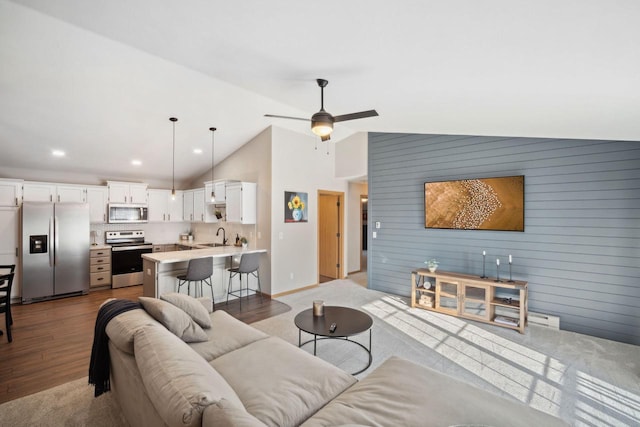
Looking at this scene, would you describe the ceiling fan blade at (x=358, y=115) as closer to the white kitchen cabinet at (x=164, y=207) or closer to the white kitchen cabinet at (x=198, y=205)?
the white kitchen cabinet at (x=198, y=205)

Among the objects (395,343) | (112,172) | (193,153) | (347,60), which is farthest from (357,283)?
(112,172)

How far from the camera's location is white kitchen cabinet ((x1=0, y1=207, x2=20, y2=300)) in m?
4.95

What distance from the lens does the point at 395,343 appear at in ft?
11.2

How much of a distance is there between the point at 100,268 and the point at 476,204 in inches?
281

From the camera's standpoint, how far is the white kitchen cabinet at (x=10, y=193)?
16.4 feet

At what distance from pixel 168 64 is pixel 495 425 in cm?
448

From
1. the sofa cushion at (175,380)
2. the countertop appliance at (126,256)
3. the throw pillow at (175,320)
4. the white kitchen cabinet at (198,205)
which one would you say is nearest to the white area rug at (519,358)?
the throw pillow at (175,320)

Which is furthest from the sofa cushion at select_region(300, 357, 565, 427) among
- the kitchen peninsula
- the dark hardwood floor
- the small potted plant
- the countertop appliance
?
the countertop appliance

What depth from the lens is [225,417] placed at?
3.49 feet

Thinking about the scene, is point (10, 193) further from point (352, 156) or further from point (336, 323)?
point (352, 156)

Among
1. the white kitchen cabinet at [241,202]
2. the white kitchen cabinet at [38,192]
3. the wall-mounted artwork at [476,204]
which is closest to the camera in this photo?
the wall-mounted artwork at [476,204]

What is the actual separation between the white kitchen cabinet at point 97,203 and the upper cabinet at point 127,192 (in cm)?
12

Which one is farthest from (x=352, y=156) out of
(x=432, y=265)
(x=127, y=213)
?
(x=127, y=213)

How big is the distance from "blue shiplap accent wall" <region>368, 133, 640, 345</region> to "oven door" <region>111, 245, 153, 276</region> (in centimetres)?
574
